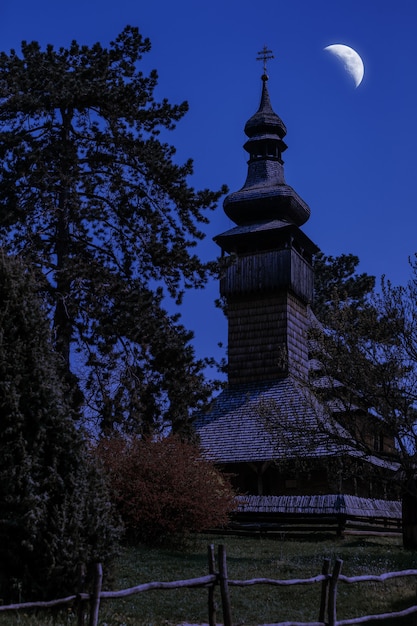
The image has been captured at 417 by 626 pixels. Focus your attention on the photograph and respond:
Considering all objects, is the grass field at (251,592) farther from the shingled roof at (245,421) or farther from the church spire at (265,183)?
the church spire at (265,183)

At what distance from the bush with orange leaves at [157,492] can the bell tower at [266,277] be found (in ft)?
59.4

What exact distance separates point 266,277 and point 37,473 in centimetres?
3092

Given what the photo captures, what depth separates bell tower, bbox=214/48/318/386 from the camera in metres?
41.1

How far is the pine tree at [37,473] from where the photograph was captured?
11.4 metres

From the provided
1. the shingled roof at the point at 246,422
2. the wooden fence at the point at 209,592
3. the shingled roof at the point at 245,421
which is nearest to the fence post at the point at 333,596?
the wooden fence at the point at 209,592

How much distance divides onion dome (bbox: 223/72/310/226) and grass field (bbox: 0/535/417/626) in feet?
80.5

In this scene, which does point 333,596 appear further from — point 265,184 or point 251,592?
point 265,184

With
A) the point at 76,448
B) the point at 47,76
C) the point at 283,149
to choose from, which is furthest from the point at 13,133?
the point at 283,149

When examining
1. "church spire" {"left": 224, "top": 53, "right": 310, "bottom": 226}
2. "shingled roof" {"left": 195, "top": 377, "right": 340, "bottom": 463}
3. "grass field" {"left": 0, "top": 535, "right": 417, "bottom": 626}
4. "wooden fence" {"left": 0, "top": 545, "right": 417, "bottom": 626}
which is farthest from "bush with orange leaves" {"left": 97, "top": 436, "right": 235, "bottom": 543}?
"church spire" {"left": 224, "top": 53, "right": 310, "bottom": 226}

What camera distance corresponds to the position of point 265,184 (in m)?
44.8

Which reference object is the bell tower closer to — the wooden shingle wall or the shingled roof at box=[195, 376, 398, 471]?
the wooden shingle wall

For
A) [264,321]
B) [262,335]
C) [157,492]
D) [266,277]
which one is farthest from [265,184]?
[157,492]

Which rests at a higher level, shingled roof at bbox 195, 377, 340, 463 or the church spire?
the church spire

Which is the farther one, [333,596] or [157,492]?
[157,492]
